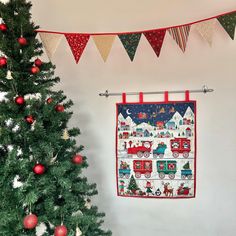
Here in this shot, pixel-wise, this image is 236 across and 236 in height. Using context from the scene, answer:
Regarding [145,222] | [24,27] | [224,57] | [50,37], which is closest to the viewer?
[24,27]

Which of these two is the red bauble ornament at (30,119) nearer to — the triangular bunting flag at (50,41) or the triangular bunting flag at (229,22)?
the triangular bunting flag at (50,41)

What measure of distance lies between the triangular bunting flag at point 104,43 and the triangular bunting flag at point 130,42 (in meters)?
0.09

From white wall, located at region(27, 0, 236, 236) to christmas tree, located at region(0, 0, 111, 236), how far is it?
0.84 metres

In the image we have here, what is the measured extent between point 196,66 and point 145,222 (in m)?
1.37

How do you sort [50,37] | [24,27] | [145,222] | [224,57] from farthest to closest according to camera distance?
[145,222] < [224,57] < [50,37] < [24,27]

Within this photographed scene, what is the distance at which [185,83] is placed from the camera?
2201mm

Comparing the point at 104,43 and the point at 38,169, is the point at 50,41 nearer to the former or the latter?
the point at 104,43

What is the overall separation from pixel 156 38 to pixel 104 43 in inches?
16.0

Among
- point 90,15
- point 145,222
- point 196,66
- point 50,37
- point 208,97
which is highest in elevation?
point 90,15

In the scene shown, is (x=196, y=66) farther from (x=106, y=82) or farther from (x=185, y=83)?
(x=106, y=82)

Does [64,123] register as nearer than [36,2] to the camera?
Yes

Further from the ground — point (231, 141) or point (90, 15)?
point (90, 15)

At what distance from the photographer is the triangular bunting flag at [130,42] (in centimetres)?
211

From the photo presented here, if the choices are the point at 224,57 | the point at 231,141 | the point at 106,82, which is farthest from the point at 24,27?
the point at 231,141
